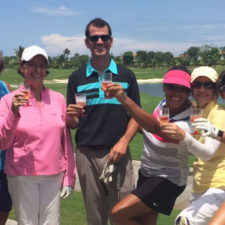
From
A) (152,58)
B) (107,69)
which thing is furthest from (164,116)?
(152,58)

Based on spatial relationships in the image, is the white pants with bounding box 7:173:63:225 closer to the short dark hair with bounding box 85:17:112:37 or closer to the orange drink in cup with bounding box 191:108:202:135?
the orange drink in cup with bounding box 191:108:202:135

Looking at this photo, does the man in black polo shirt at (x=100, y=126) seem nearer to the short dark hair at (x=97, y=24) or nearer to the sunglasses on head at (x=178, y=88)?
the short dark hair at (x=97, y=24)

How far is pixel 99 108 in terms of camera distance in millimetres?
4305

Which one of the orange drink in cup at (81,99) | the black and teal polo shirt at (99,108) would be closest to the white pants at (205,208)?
the black and teal polo shirt at (99,108)

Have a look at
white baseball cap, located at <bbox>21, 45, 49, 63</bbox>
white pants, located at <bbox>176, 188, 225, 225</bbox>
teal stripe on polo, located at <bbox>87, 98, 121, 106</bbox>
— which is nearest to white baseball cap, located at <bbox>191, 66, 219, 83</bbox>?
teal stripe on polo, located at <bbox>87, 98, 121, 106</bbox>

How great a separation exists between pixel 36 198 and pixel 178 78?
1.96 meters

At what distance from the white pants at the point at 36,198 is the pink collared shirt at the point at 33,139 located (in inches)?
3.7

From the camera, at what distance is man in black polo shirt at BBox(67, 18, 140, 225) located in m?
4.30

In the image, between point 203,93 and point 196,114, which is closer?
point 196,114

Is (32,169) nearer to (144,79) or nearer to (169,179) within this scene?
(169,179)

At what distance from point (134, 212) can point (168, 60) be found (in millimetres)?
146387

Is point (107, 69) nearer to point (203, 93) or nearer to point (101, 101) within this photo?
point (101, 101)

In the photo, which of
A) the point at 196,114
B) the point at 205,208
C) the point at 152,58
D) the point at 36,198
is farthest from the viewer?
the point at 152,58

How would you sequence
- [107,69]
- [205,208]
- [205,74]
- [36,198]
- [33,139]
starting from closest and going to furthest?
1. [205,208]
2. [205,74]
3. [33,139]
4. [36,198]
5. [107,69]
